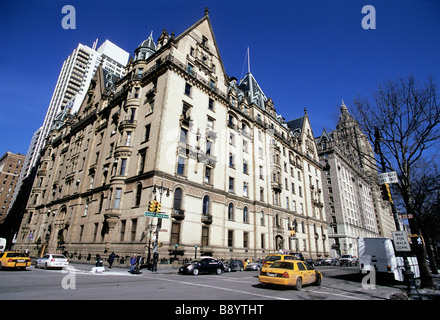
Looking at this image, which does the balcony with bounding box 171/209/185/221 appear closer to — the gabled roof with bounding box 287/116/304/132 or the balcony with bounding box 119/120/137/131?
the balcony with bounding box 119/120/137/131

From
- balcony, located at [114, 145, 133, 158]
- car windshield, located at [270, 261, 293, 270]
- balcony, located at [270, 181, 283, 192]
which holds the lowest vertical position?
car windshield, located at [270, 261, 293, 270]

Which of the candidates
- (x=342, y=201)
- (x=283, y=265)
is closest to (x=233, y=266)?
(x=283, y=265)

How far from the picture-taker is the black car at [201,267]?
1947 centimetres

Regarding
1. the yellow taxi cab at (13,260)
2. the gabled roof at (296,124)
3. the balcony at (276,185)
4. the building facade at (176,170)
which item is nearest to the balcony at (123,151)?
the building facade at (176,170)

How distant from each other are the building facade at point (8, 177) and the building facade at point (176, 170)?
85.9 m

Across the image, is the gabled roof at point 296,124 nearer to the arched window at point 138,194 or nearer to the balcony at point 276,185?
the balcony at point 276,185

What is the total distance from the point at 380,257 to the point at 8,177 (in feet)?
495

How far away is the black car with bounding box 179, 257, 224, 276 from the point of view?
1947 centimetres

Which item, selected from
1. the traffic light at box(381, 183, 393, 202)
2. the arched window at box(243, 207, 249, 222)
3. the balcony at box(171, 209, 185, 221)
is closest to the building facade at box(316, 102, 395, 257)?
the arched window at box(243, 207, 249, 222)

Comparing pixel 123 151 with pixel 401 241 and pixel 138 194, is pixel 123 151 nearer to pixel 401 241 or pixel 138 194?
pixel 138 194

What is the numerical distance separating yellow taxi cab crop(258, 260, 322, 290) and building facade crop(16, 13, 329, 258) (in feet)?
42.6
